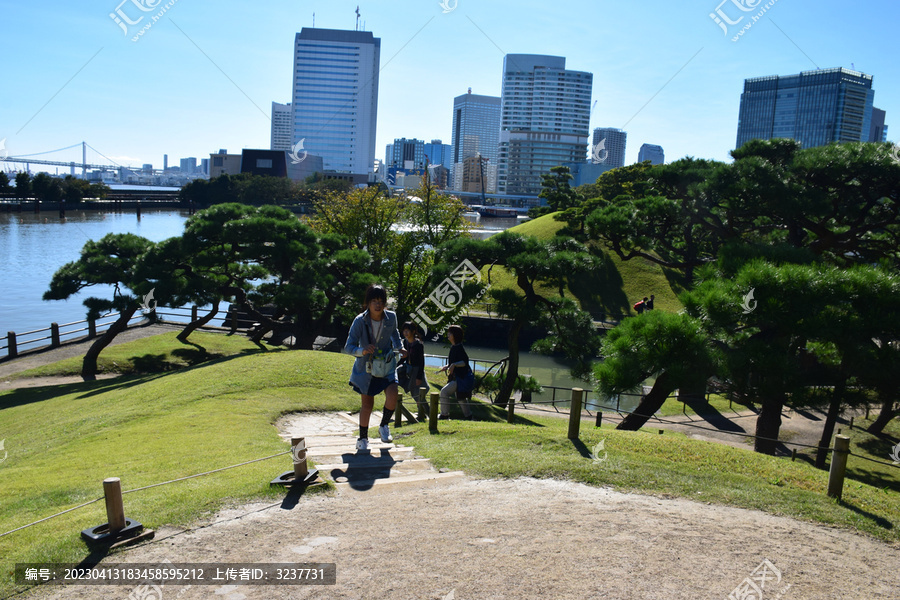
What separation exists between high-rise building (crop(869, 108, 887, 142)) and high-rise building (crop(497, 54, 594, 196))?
87.8 metres

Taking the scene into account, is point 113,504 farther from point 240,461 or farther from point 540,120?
point 540,120

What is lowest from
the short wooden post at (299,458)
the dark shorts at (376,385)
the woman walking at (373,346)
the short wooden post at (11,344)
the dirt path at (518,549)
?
the short wooden post at (11,344)

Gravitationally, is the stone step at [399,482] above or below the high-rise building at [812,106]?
below

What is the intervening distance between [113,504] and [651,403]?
8.94m

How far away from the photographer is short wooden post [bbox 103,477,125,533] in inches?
184

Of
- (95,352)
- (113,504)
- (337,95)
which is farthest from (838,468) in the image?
(337,95)

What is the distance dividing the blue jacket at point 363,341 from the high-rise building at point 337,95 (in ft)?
456

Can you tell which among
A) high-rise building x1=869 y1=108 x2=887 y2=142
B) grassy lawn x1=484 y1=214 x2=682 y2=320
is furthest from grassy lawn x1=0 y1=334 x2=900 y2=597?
high-rise building x1=869 y1=108 x2=887 y2=142

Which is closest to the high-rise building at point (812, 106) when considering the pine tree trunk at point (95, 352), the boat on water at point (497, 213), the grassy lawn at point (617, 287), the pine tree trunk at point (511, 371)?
the boat on water at point (497, 213)

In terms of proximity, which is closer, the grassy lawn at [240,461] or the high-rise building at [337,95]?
the grassy lawn at [240,461]

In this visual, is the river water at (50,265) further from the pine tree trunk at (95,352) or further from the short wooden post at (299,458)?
the short wooden post at (299,458)

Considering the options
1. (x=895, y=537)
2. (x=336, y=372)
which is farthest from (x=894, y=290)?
(x=336, y=372)

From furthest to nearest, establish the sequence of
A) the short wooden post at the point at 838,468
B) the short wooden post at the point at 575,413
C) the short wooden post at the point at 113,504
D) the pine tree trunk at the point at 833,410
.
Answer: the pine tree trunk at the point at 833,410
the short wooden post at the point at 575,413
the short wooden post at the point at 838,468
the short wooden post at the point at 113,504

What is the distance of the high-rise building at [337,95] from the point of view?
141 metres
